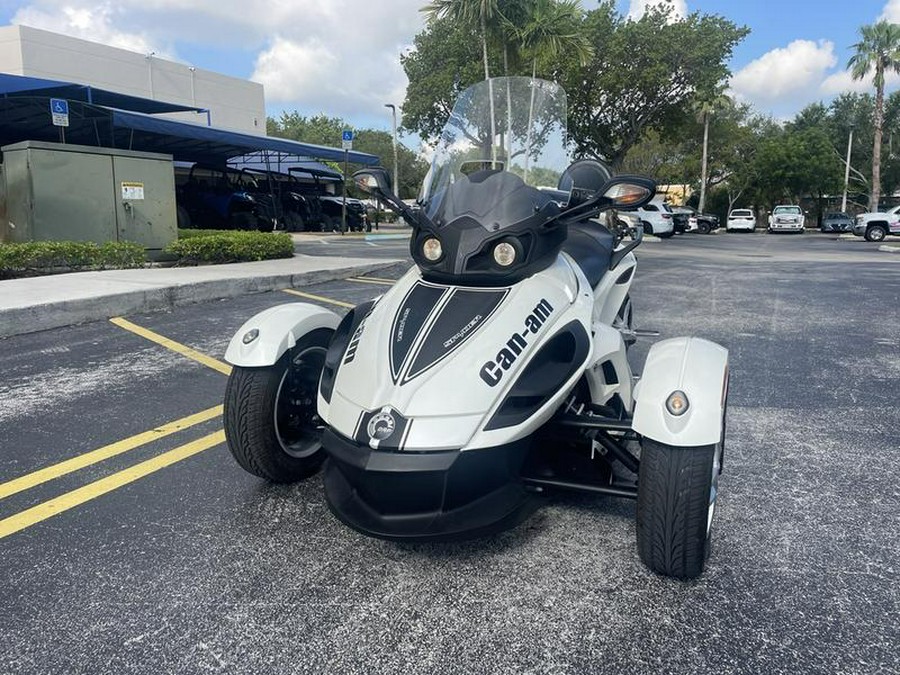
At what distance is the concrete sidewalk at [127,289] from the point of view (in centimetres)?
645

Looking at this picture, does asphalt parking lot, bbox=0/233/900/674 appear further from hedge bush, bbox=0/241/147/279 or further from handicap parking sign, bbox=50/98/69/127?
handicap parking sign, bbox=50/98/69/127

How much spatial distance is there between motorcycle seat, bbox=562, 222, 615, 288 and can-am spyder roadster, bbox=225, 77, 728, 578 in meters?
0.42

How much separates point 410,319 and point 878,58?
4110 centimetres

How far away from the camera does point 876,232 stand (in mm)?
28234

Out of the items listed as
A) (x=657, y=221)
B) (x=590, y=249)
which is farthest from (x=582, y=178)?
(x=657, y=221)

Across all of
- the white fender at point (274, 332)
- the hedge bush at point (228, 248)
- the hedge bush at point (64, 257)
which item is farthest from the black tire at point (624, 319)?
the hedge bush at point (228, 248)

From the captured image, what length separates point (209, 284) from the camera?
27.7 feet

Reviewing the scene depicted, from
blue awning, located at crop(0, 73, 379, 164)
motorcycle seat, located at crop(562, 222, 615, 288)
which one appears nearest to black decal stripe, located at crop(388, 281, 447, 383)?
motorcycle seat, located at crop(562, 222, 615, 288)

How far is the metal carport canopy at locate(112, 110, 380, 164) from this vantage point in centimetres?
1384

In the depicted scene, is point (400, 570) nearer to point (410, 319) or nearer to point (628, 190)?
point (410, 319)

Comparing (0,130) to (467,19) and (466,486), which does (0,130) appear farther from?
(466,486)

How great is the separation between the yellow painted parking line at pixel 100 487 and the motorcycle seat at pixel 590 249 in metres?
2.18

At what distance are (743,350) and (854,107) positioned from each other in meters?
57.9

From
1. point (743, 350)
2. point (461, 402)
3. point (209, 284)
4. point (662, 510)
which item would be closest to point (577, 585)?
point (662, 510)
